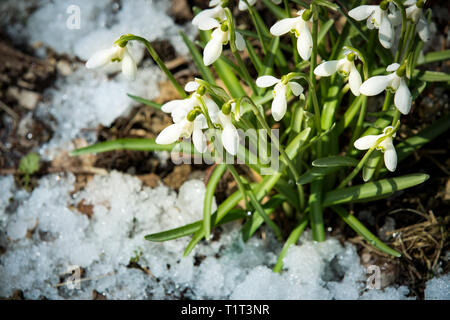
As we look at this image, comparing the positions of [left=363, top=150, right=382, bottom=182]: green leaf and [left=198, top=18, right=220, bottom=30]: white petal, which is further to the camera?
[left=363, top=150, right=382, bottom=182]: green leaf

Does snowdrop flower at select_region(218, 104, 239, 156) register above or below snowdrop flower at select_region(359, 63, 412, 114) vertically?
below

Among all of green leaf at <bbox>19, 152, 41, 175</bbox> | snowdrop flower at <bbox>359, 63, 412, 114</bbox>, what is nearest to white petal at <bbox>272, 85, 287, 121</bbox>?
snowdrop flower at <bbox>359, 63, 412, 114</bbox>

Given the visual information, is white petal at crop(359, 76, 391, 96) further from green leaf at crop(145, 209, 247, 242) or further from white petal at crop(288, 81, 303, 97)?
green leaf at crop(145, 209, 247, 242)

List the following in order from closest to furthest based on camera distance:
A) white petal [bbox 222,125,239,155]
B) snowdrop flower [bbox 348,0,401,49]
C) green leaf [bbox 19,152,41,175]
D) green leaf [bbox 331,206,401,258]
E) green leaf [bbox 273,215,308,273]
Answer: white petal [bbox 222,125,239,155] → snowdrop flower [bbox 348,0,401,49] → green leaf [bbox 331,206,401,258] → green leaf [bbox 273,215,308,273] → green leaf [bbox 19,152,41,175]

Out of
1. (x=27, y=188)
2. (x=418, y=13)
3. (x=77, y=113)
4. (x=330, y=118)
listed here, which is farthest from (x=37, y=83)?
(x=418, y=13)

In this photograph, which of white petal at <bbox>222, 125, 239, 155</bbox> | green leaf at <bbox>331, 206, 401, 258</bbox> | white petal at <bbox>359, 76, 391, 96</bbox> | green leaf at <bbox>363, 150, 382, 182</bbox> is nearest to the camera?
white petal at <bbox>222, 125, 239, 155</bbox>

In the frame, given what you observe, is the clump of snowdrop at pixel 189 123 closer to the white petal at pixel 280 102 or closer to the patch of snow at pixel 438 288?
the white petal at pixel 280 102

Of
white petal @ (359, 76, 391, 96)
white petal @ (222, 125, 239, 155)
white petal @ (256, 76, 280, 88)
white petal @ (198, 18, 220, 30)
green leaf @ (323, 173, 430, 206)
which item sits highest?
white petal @ (198, 18, 220, 30)

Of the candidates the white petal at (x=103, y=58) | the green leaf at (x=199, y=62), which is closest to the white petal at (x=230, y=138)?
the white petal at (x=103, y=58)
